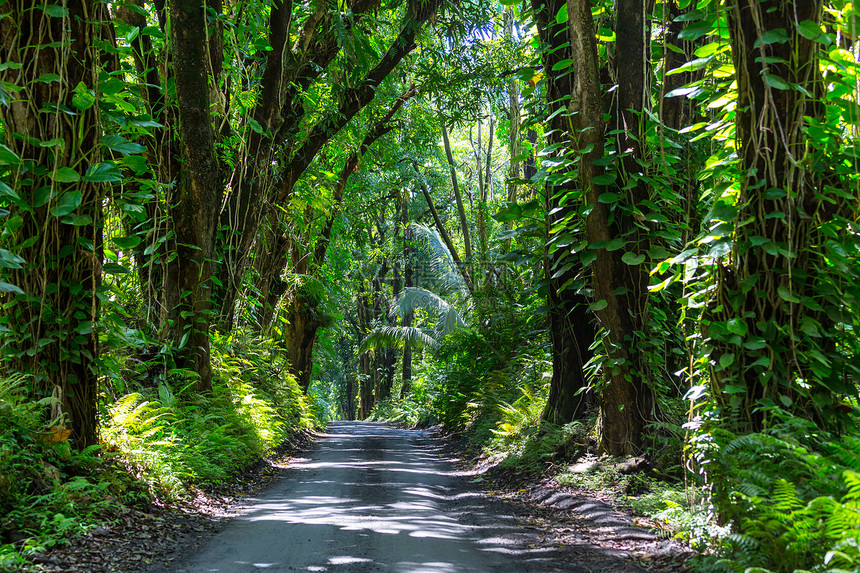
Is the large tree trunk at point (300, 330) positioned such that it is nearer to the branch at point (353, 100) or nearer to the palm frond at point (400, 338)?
the branch at point (353, 100)

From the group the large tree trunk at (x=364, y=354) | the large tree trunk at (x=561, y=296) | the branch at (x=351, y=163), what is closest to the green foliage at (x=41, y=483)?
the large tree trunk at (x=561, y=296)

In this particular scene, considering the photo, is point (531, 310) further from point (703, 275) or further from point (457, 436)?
point (703, 275)

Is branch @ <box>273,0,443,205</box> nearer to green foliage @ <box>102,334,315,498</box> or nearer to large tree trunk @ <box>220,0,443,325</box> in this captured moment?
large tree trunk @ <box>220,0,443,325</box>

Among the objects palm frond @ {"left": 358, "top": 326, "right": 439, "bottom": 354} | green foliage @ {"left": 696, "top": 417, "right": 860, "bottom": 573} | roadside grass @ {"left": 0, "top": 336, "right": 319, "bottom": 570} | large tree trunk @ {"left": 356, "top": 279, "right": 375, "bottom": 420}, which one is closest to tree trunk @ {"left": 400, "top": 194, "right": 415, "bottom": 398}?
large tree trunk @ {"left": 356, "top": 279, "right": 375, "bottom": 420}

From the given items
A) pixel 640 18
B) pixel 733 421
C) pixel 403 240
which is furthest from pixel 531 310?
pixel 403 240

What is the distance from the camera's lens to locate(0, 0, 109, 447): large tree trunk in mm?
4633

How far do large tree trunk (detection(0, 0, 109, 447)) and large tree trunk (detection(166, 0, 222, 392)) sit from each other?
2.28m

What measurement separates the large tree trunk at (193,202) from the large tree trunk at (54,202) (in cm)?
228

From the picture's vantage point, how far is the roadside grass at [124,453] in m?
3.99

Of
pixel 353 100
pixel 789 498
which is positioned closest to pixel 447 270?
pixel 353 100

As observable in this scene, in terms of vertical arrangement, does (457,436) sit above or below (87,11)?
below

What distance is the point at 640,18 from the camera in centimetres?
650

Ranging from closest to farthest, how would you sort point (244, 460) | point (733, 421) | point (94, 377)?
point (733, 421), point (94, 377), point (244, 460)

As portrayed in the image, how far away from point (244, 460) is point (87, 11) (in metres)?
5.12
